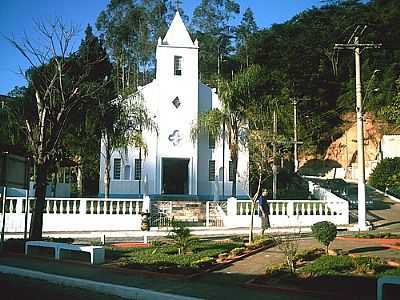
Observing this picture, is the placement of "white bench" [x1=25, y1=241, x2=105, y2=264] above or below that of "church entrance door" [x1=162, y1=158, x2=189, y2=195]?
below

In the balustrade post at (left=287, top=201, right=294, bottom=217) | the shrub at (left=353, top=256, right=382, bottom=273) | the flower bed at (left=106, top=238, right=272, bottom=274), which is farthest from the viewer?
the balustrade post at (left=287, top=201, right=294, bottom=217)

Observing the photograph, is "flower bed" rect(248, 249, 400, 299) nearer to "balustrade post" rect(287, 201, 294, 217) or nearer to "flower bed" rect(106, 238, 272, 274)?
"flower bed" rect(106, 238, 272, 274)

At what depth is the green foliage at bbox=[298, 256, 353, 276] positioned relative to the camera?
34.0 feet

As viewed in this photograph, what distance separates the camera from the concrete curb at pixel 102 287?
9099 millimetres

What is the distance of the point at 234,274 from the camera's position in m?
11.3

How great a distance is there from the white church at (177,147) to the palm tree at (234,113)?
1.38 m

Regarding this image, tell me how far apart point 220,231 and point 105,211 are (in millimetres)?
5458

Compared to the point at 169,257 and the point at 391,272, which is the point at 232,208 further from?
the point at 391,272

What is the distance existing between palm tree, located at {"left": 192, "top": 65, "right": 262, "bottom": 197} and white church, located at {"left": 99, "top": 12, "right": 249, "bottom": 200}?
138 centimetres

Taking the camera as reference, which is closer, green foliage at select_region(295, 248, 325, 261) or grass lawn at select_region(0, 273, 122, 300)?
grass lawn at select_region(0, 273, 122, 300)

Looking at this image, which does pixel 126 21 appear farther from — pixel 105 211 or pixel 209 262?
pixel 209 262

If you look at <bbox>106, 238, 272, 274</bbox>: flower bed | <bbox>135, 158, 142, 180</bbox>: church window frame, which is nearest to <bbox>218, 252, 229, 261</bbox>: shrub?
<bbox>106, 238, 272, 274</bbox>: flower bed

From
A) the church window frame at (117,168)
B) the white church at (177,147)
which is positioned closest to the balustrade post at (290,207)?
the white church at (177,147)

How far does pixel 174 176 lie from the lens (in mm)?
37625
